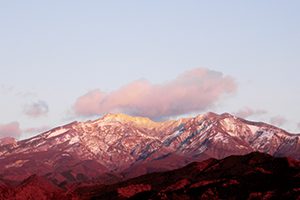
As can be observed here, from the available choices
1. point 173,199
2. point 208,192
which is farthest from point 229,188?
point 173,199

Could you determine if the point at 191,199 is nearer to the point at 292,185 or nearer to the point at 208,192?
the point at 208,192

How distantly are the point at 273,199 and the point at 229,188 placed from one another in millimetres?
28050

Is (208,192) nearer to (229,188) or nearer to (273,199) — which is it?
(229,188)

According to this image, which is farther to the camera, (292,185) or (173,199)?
(173,199)

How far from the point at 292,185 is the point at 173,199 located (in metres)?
50.6

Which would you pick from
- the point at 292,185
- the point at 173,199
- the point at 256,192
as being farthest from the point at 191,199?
the point at 292,185

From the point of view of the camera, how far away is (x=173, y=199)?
198 metres

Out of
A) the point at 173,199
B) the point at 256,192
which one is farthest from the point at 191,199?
the point at 256,192

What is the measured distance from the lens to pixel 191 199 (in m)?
197

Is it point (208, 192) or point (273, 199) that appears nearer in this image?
point (273, 199)

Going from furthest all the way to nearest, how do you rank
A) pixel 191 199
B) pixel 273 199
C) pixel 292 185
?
pixel 191 199 → pixel 292 185 → pixel 273 199

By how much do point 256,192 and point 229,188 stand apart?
13.9 m

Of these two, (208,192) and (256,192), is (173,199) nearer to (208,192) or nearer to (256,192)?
(208,192)

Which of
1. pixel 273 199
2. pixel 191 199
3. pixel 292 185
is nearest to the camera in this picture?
pixel 273 199
